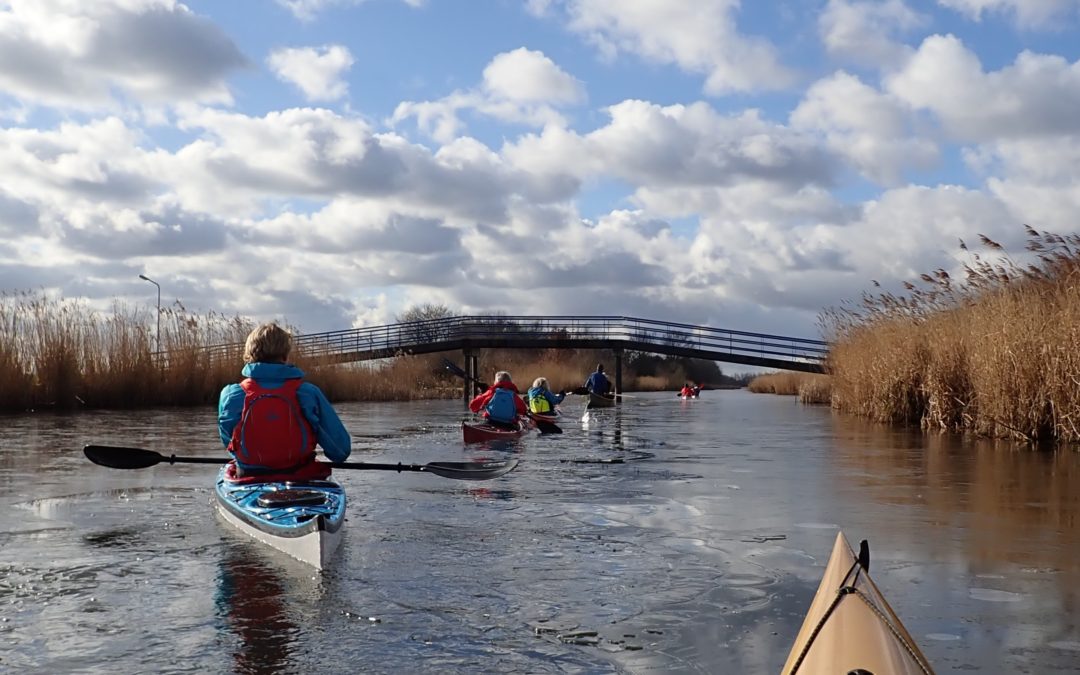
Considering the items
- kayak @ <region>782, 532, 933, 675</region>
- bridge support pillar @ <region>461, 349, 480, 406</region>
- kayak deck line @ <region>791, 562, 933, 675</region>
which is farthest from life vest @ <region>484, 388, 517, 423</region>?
bridge support pillar @ <region>461, 349, 480, 406</region>

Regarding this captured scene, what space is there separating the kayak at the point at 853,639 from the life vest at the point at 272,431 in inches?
161

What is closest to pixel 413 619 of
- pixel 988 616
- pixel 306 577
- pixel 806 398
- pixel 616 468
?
pixel 306 577

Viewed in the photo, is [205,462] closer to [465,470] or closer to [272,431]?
[272,431]

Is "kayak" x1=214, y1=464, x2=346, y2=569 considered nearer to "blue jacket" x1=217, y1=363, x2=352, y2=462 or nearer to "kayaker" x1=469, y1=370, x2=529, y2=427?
"blue jacket" x1=217, y1=363, x2=352, y2=462

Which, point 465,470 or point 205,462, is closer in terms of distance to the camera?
point 205,462

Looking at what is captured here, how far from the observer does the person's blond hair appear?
22.2ft

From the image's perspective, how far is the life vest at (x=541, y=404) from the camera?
1831 centimetres

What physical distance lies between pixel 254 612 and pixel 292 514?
4.00 ft

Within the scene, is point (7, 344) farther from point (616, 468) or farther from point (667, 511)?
point (667, 511)

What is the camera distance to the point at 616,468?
11555mm

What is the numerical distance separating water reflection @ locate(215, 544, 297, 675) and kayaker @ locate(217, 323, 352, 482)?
79 cm

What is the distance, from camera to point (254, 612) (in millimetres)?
4789

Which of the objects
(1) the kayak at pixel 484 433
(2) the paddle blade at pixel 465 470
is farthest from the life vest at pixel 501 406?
(2) the paddle blade at pixel 465 470

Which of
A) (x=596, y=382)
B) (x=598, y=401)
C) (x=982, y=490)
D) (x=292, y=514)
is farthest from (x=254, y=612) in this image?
(x=596, y=382)
